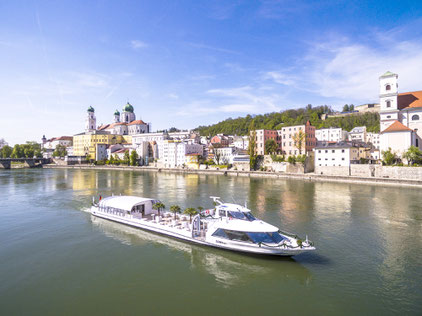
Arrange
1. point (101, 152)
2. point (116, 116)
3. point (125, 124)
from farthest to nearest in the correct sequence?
point (116, 116)
point (125, 124)
point (101, 152)

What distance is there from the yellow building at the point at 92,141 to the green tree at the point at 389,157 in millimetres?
105149

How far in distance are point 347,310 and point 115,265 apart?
36.6 ft

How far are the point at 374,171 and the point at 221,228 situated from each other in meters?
43.6

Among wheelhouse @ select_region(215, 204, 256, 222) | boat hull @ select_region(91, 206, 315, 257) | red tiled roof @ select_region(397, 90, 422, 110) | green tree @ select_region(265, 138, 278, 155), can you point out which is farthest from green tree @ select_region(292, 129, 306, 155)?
boat hull @ select_region(91, 206, 315, 257)

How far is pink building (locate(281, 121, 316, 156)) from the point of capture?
207ft

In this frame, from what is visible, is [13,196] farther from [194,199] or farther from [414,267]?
[414,267]

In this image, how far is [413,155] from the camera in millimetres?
43562

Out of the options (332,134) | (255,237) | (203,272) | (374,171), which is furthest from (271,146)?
(203,272)

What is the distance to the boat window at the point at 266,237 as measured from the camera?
13932mm

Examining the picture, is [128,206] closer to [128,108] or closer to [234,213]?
[234,213]

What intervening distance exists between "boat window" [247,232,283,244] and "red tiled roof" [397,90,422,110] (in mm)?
55286

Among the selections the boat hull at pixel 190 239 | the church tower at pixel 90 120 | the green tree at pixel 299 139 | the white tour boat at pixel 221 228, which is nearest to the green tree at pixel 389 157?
the green tree at pixel 299 139

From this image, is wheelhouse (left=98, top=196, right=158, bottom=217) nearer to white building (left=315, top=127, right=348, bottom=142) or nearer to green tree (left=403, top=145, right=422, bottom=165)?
green tree (left=403, top=145, right=422, bottom=165)

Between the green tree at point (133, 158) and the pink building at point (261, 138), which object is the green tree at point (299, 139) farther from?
the green tree at point (133, 158)
